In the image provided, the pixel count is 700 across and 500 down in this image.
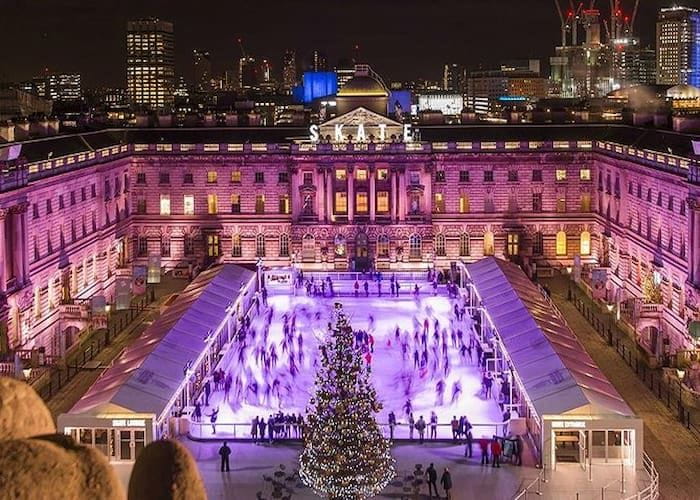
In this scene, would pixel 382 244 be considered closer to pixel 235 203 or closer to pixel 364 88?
pixel 235 203

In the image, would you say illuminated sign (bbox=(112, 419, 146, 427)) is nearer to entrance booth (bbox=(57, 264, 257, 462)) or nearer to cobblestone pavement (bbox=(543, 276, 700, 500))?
entrance booth (bbox=(57, 264, 257, 462))

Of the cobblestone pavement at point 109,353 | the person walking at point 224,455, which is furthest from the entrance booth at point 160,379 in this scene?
the cobblestone pavement at point 109,353

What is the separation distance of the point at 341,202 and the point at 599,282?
28346 mm

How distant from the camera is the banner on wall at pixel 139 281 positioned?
295 feet

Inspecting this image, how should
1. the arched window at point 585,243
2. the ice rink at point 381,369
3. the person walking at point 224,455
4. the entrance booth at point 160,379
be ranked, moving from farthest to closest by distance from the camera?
1. the arched window at point 585,243
2. the ice rink at point 381,369
3. the entrance booth at point 160,379
4. the person walking at point 224,455

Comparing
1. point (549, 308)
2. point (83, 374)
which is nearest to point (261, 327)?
point (83, 374)

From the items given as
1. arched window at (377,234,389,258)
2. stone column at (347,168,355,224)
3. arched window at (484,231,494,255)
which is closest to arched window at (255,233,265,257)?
stone column at (347,168,355,224)

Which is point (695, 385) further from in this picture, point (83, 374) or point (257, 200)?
point (257, 200)

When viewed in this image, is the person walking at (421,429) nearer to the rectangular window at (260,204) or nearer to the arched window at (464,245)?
the arched window at (464,245)

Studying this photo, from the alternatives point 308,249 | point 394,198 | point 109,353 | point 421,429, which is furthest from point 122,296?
point 421,429

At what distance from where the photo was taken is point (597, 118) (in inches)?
4948

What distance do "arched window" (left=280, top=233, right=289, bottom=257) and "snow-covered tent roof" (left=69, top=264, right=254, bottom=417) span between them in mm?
28849

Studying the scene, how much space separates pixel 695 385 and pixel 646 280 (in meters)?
25.2

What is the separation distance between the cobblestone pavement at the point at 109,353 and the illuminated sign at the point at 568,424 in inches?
940
